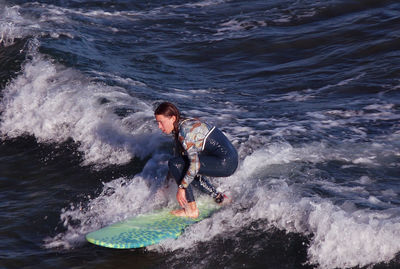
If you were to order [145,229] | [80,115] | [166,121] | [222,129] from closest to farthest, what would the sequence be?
[166,121], [145,229], [222,129], [80,115]

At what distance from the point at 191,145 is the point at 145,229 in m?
1.07

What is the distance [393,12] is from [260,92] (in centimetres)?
542

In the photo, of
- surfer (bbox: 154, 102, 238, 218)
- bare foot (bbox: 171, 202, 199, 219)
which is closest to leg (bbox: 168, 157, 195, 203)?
surfer (bbox: 154, 102, 238, 218)

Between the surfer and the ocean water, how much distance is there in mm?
450

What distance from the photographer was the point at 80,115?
33.4 feet

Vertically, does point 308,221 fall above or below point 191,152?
below

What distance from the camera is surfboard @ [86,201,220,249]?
246 inches

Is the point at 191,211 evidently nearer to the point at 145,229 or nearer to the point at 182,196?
the point at 182,196

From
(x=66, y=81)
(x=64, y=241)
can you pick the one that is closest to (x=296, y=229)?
(x=64, y=241)

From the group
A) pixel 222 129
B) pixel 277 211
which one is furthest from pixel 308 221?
pixel 222 129

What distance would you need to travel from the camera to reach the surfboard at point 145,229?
6254mm

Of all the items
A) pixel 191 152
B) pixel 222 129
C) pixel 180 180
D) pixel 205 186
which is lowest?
pixel 222 129

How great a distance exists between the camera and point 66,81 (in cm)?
1139

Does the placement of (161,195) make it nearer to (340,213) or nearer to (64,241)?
(64,241)
